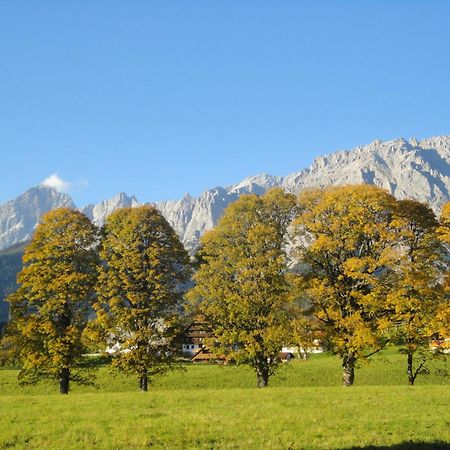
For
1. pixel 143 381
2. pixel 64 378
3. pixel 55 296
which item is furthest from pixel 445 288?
pixel 64 378

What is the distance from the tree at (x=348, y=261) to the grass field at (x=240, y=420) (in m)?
5.98

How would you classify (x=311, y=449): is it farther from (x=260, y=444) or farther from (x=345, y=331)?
(x=345, y=331)

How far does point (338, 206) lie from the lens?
40.3 metres

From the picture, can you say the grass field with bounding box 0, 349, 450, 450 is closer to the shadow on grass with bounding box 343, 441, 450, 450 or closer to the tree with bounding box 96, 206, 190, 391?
the shadow on grass with bounding box 343, 441, 450, 450

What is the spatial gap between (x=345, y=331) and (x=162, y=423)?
22.1m

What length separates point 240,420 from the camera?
74.5 feet

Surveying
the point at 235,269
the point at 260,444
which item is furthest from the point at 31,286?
the point at 260,444

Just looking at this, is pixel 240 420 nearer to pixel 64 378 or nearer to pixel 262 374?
pixel 262 374

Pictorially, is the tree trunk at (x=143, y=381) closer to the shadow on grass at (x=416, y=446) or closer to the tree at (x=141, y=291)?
the tree at (x=141, y=291)

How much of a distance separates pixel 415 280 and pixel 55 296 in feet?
94.6

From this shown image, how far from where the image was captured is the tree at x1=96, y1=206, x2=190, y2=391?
40.4m

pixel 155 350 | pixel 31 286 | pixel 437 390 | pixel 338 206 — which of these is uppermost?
pixel 338 206

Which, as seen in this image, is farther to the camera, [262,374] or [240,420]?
[262,374]

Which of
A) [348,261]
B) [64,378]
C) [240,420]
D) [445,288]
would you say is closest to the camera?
[240,420]
